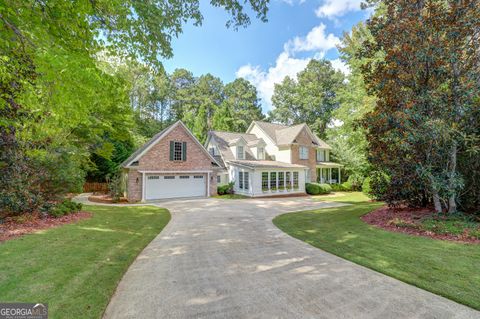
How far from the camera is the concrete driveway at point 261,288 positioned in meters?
3.30

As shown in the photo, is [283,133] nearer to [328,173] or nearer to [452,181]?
[328,173]

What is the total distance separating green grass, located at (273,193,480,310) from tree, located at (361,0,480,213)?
9.09 ft

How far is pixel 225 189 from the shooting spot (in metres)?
21.8

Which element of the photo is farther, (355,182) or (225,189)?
(355,182)

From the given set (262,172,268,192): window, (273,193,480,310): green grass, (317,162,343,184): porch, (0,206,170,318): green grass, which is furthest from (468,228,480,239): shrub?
(317,162,343,184): porch

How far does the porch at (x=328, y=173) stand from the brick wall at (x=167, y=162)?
1432cm

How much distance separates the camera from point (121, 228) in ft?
Result: 27.9

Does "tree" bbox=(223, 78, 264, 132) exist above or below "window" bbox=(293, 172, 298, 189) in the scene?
above

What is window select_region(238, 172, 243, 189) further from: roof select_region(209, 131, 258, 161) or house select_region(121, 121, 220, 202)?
roof select_region(209, 131, 258, 161)

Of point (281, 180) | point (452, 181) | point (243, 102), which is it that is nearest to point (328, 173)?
point (281, 180)

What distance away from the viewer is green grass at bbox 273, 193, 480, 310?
13.1 feet

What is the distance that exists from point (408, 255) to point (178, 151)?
55.7 feet

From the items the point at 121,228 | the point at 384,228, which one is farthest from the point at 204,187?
the point at 384,228

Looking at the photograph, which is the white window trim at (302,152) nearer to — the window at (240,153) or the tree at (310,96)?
the window at (240,153)
